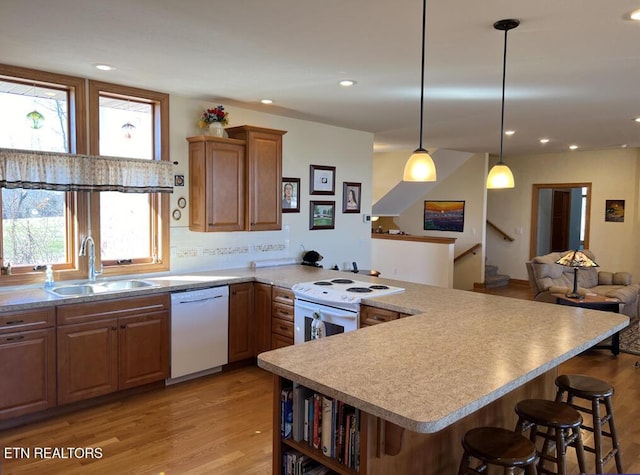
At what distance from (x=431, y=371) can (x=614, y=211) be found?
7693 millimetres

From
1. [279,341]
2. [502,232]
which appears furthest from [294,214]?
[502,232]

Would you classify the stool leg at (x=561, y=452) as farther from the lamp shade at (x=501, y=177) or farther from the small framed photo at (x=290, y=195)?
the small framed photo at (x=290, y=195)

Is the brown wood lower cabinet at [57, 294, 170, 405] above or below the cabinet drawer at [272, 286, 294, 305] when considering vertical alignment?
below

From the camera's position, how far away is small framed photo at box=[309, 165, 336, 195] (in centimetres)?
544

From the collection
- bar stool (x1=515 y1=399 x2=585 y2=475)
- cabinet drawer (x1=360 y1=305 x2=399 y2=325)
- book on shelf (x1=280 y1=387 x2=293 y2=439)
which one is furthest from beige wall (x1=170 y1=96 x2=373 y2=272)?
bar stool (x1=515 y1=399 x2=585 y2=475)

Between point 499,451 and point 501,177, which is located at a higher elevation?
point 501,177

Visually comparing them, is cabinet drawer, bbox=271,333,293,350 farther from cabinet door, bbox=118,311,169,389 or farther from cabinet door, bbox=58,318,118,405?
cabinet door, bbox=58,318,118,405

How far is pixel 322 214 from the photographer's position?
561cm

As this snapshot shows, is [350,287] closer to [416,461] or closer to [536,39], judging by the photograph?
[416,461]

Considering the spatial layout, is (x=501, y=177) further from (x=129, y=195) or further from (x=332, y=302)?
(x=129, y=195)

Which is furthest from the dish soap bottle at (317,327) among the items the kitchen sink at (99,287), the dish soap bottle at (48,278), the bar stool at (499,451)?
the dish soap bottle at (48,278)

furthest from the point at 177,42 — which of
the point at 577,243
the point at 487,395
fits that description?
the point at 577,243

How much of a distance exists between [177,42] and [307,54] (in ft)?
2.62

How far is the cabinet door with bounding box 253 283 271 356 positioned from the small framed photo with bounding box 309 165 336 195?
1518 millimetres
